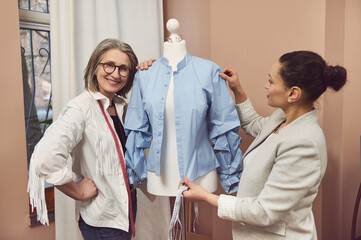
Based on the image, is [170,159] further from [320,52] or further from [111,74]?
[320,52]

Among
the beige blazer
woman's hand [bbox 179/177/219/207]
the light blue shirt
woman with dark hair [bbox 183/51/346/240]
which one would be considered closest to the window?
the light blue shirt

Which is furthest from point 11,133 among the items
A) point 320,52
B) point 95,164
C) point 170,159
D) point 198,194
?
point 320,52

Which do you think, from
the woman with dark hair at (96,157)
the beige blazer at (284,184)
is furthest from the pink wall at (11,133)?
the beige blazer at (284,184)

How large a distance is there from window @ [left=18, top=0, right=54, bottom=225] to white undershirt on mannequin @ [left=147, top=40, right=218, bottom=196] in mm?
1052

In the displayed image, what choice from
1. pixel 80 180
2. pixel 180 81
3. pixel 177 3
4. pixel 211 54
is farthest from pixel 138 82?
pixel 177 3

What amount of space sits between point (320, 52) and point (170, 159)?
107 cm

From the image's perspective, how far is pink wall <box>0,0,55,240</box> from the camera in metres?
1.84

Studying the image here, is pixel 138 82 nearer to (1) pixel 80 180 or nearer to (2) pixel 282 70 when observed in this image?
(1) pixel 80 180

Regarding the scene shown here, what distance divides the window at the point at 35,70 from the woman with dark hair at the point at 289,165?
4.68ft

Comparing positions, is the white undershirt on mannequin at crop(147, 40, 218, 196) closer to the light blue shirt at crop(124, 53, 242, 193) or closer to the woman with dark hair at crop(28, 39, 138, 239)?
the light blue shirt at crop(124, 53, 242, 193)

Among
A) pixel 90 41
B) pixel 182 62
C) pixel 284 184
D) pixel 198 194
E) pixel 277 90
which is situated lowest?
pixel 198 194

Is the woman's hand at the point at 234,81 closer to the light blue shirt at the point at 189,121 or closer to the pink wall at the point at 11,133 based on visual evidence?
the light blue shirt at the point at 189,121

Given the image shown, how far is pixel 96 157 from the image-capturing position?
1.50 m

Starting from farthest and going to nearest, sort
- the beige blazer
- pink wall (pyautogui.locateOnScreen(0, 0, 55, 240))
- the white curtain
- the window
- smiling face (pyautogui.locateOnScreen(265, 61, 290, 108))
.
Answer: the window
the white curtain
pink wall (pyautogui.locateOnScreen(0, 0, 55, 240))
smiling face (pyautogui.locateOnScreen(265, 61, 290, 108))
the beige blazer
